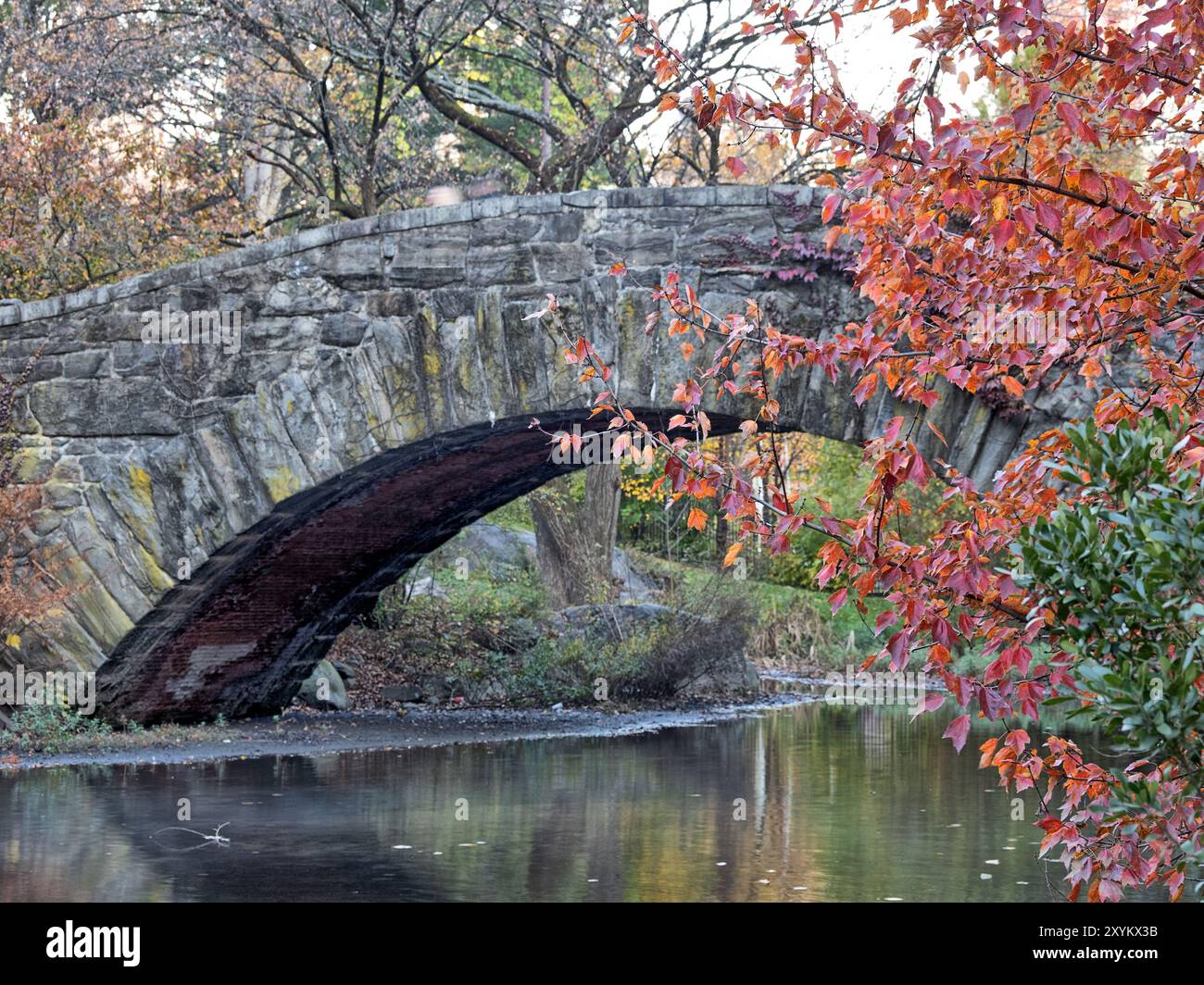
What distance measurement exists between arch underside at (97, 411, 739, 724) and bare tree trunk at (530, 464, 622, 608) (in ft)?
15.9

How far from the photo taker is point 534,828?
27.8ft

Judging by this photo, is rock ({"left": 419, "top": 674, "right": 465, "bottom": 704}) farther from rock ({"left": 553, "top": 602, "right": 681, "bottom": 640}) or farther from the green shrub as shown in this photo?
the green shrub

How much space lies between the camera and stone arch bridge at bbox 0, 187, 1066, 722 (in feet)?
32.2

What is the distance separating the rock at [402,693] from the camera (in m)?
15.8

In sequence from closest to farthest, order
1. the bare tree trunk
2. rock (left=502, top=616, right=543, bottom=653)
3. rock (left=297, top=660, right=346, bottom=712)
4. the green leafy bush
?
the green leafy bush < rock (left=297, top=660, right=346, bottom=712) < rock (left=502, top=616, right=543, bottom=653) < the bare tree trunk

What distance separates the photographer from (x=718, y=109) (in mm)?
4820

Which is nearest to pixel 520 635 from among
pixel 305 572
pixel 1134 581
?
pixel 305 572

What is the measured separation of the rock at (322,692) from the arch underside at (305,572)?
0.68 feet

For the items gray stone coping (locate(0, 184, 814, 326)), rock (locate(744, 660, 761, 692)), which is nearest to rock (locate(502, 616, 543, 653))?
rock (locate(744, 660, 761, 692))

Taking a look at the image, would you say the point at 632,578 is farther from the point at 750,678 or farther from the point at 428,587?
the point at 750,678

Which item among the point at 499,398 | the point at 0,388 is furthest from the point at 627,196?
the point at 0,388

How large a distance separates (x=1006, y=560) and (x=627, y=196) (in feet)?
18.5

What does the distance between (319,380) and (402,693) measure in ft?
19.2
